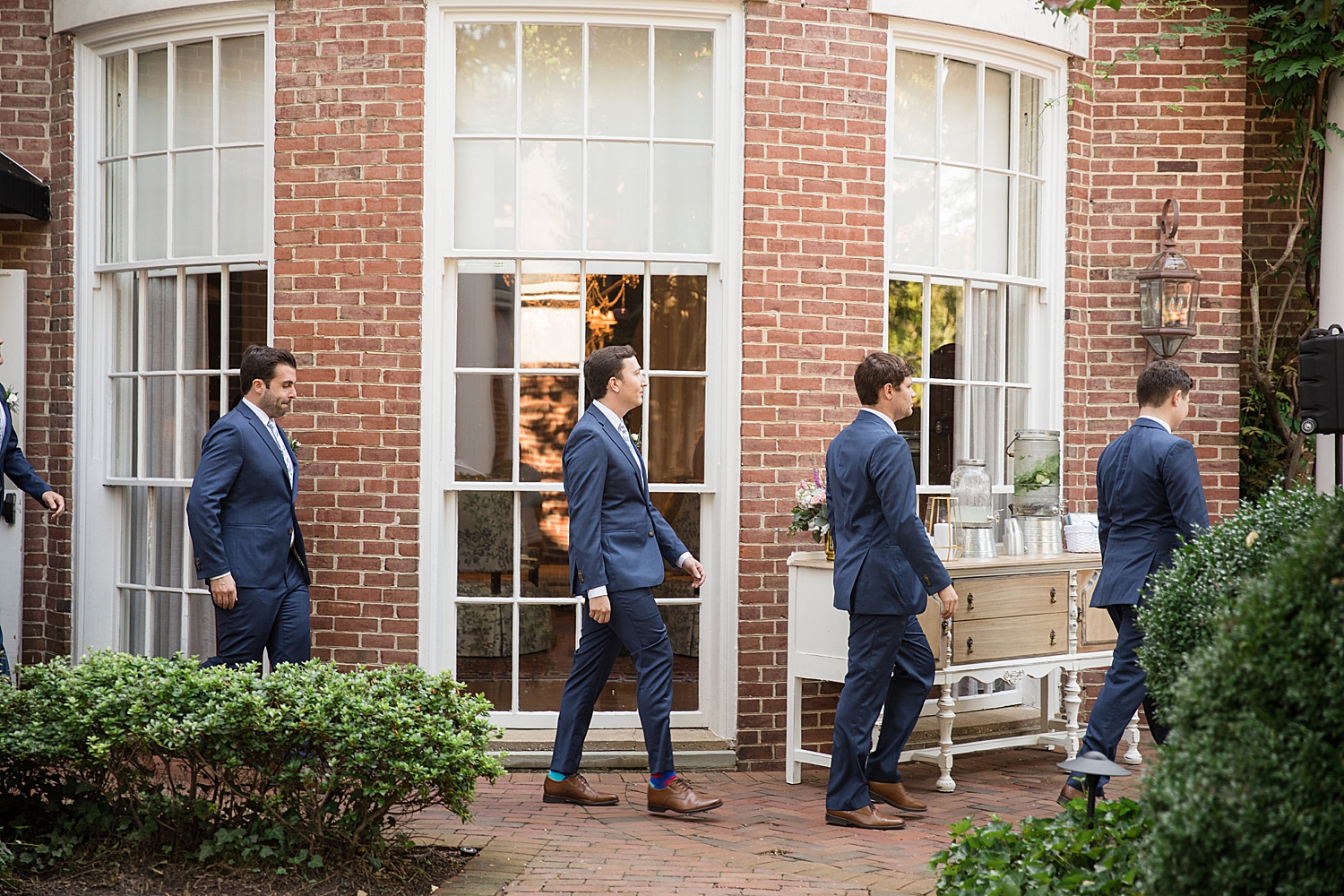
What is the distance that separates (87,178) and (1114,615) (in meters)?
5.91

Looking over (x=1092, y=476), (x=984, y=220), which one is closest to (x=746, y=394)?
(x=984, y=220)

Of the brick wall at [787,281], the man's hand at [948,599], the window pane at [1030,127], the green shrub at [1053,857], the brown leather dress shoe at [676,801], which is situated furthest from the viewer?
the window pane at [1030,127]

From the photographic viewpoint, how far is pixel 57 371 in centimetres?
697

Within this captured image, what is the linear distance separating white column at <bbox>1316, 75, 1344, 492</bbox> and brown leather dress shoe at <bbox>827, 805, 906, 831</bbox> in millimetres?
4033

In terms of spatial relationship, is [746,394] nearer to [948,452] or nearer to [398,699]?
[948,452]

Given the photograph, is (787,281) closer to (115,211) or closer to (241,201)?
(241,201)

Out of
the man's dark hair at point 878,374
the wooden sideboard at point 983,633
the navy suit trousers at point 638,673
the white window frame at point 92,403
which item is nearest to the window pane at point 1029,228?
the wooden sideboard at point 983,633

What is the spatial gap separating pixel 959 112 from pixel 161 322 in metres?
4.63

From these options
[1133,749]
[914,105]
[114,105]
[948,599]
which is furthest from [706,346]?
[114,105]

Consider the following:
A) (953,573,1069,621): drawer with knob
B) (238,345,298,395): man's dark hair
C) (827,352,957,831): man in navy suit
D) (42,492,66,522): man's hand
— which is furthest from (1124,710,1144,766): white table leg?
(42,492,66,522): man's hand

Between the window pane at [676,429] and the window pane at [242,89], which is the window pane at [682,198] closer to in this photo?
the window pane at [676,429]

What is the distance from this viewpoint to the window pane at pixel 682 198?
637 cm

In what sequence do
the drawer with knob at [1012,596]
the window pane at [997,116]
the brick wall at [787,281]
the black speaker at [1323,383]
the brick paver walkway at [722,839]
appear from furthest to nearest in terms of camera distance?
the window pane at [997,116]
the brick wall at [787,281]
the black speaker at [1323,383]
the drawer with knob at [1012,596]
the brick paver walkway at [722,839]

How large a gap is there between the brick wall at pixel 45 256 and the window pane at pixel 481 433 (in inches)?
93.9
